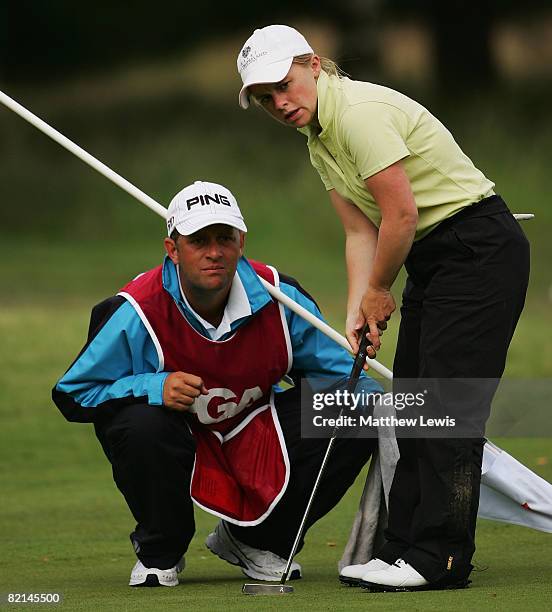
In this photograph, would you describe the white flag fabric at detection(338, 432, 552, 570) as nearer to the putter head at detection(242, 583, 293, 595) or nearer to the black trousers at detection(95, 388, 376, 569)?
the black trousers at detection(95, 388, 376, 569)

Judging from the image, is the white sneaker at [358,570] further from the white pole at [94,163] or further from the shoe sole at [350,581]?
the white pole at [94,163]

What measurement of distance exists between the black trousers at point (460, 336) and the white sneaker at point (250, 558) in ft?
1.96

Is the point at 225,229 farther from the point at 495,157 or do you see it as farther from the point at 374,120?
the point at 495,157

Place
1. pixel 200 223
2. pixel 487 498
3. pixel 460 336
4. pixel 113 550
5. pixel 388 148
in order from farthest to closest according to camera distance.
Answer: pixel 113 550 < pixel 487 498 < pixel 200 223 < pixel 460 336 < pixel 388 148

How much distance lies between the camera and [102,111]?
26875 mm

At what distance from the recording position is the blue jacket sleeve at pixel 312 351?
4.98 metres

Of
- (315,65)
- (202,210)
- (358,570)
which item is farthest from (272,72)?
(358,570)

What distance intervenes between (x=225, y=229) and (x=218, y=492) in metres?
0.83

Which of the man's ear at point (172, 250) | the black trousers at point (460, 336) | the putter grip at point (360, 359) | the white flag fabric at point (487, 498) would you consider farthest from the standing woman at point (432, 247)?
the man's ear at point (172, 250)

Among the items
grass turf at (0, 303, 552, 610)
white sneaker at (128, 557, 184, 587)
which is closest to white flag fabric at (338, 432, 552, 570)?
grass turf at (0, 303, 552, 610)

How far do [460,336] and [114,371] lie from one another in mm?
1133

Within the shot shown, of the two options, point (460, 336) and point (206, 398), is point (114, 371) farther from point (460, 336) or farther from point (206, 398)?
point (460, 336)

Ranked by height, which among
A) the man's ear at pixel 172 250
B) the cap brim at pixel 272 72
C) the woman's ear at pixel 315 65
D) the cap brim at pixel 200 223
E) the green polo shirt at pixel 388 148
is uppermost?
the woman's ear at pixel 315 65

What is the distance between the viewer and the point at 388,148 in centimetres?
423
